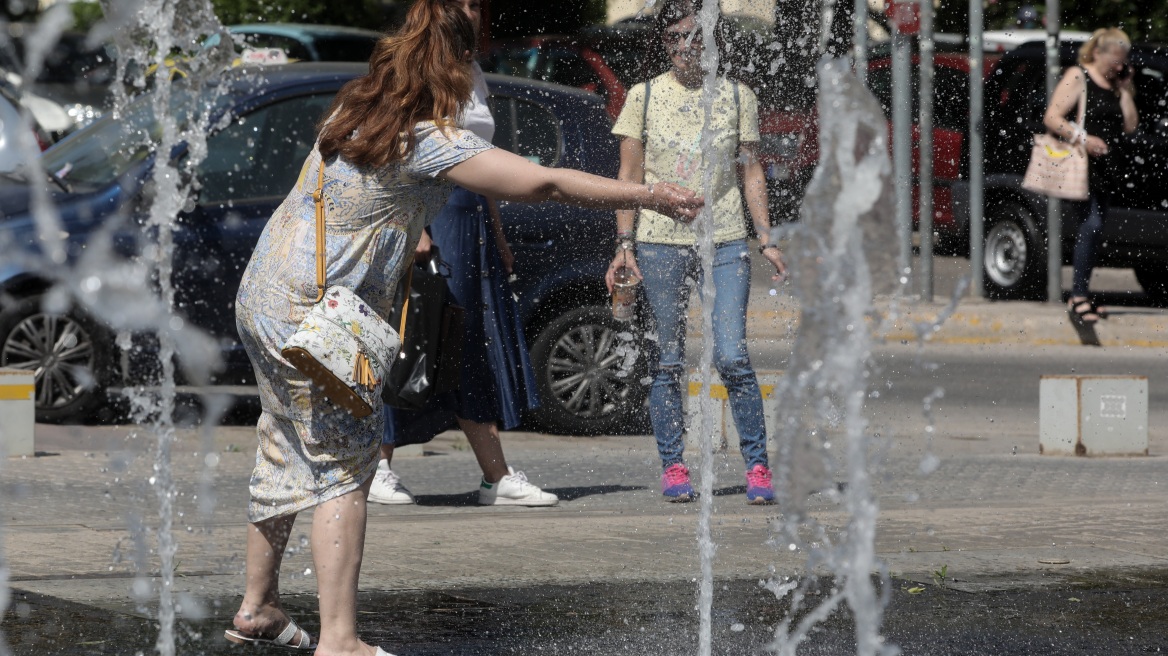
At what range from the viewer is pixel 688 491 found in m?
7.11

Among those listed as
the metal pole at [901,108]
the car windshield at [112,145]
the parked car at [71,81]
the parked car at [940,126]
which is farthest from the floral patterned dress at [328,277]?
the parked car at [71,81]

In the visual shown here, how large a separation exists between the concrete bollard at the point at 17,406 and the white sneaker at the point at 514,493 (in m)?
2.20

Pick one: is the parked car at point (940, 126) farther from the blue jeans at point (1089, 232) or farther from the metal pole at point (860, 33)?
the blue jeans at point (1089, 232)

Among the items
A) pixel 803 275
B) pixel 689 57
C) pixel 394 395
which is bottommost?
pixel 394 395

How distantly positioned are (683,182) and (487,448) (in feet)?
4.09

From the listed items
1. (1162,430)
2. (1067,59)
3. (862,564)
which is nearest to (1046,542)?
(862,564)

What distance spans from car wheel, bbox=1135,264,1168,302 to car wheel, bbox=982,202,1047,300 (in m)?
1.37

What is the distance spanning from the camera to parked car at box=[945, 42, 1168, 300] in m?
14.0

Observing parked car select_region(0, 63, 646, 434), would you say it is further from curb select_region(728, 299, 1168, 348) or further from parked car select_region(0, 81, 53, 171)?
curb select_region(728, 299, 1168, 348)

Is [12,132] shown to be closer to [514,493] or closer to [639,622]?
[514,493]

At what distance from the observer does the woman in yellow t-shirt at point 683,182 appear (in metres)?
6.86

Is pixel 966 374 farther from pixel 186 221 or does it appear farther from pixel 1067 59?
pixel 186 221

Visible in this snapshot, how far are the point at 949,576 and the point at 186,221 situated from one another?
450 centimetres

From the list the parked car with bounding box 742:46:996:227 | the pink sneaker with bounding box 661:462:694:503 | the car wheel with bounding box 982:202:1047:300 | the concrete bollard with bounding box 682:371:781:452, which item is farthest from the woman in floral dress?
the car wheel with bounding box 982:202:1047:300
